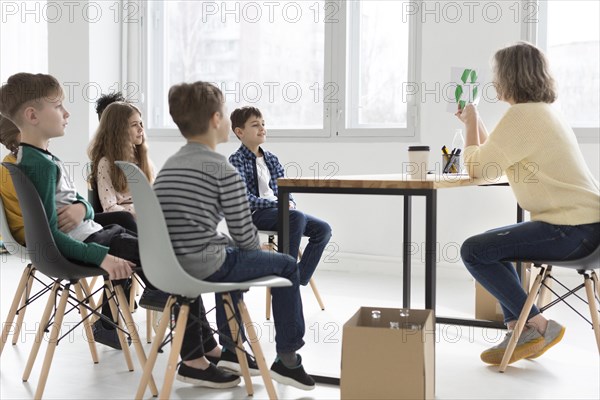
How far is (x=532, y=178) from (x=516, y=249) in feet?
0.81

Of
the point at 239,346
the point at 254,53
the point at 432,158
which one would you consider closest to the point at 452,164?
the point at 239,346

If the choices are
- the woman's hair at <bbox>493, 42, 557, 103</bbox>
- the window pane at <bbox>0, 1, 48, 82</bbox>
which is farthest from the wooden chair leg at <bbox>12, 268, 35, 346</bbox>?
the window pane at <bbox>0, 1, 48, 82</bbox>

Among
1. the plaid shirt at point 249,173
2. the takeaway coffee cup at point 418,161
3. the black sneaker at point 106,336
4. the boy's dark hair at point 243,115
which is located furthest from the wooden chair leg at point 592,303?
the black sneaker at point 106,336

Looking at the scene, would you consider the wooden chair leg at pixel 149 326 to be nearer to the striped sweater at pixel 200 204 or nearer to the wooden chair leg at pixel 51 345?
the wooden chair leg at pixel 51 345

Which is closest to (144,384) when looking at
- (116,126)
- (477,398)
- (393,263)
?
(477,398)

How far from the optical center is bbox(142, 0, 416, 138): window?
4.85 m

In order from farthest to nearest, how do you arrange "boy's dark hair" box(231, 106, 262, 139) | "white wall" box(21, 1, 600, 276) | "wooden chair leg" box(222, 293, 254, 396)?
1. "white wall" box(21, 1, 600, 276)
2. "boy's dark hair" box(231, 106, 262, 139)
3. "wooden chair leg" box(222, 293, 254, 396)

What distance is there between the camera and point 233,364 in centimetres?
248

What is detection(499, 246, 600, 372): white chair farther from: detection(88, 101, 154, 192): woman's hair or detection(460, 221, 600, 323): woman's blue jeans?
detection(88, 101, 154, 192): woman's hair

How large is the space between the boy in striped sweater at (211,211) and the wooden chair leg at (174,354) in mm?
121

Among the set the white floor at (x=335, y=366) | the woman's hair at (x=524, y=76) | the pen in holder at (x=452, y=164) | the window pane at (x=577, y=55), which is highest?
the window pane at (x=577, y=55)

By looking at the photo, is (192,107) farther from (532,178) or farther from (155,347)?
(532,178)

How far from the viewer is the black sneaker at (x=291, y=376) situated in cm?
224

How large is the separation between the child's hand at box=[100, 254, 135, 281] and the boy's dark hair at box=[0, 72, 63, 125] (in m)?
0.56
